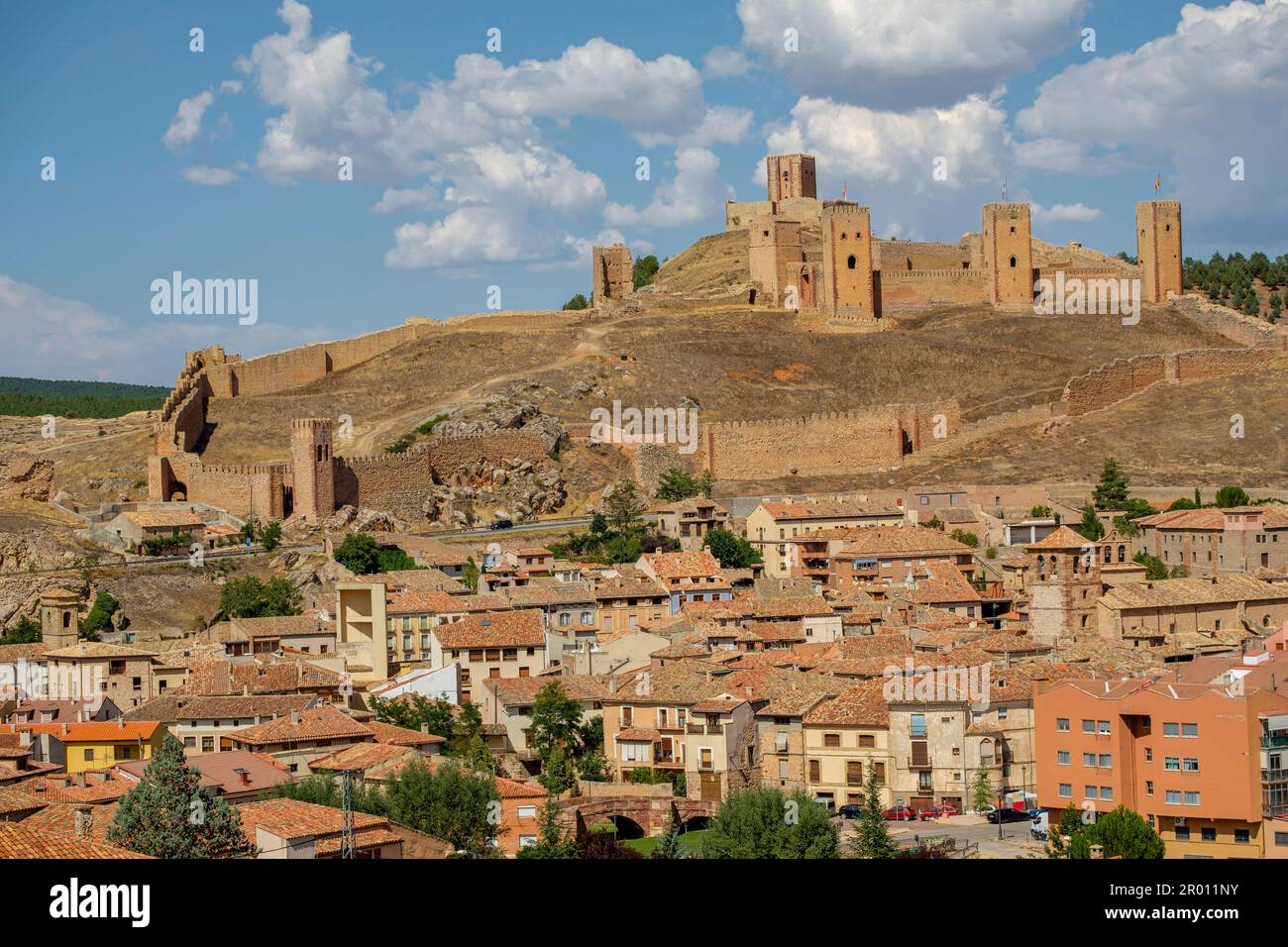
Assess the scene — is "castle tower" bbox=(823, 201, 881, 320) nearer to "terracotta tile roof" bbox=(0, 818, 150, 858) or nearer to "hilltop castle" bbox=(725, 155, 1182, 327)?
"hilltop castle" bbox=(725, 155, 1182, 327)

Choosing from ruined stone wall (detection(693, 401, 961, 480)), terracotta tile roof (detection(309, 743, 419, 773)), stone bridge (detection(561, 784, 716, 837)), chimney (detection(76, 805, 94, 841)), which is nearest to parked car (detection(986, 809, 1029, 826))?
stone bridge (detection(561, 784, 716, 837))

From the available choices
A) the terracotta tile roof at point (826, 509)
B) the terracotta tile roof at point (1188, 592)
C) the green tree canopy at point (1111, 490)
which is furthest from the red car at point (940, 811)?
the green tree canopy at point (1111, 490)

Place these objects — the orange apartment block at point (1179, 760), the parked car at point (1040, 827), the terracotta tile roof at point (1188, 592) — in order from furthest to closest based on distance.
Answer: the terracotta tile roof at point (1188, 592)
the parked car at point (1040, 827)
the orange apartment block at point (1179, 760)

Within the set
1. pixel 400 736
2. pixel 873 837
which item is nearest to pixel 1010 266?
pixel 400 736

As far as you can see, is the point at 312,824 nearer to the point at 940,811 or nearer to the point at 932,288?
the point at 940,811

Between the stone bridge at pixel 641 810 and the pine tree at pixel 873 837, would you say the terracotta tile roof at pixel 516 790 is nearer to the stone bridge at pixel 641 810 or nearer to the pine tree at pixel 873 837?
the stone bridge at pixel 641 810
